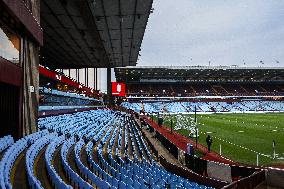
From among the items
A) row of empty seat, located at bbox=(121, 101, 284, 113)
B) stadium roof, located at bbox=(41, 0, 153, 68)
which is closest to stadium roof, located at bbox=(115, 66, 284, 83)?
row of empty seat, located at bbox=(121, 101, 284, 113)

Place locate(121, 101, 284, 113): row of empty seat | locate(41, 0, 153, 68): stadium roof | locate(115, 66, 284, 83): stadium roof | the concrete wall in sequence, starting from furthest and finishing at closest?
locate(121, 101, 284, 113): row of empty seat, locate(115, 66, 284, 83): stadium roof, locate(41, 0, 153, 68): stadium roof, the concrete wall

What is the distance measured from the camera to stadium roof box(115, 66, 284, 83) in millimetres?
Result: 57344

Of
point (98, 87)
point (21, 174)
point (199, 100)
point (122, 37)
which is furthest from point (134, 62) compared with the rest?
point (21, 174)

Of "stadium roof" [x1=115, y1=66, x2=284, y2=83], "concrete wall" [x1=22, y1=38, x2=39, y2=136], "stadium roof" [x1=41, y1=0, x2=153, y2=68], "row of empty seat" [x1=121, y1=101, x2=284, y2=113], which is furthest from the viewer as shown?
"row of empty seat" [x1=121, y1=101, x2=284, y2=113]

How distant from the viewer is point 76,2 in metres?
18.8

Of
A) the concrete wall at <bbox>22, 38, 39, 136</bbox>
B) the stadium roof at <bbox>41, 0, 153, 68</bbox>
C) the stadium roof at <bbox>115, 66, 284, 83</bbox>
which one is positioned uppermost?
the stadium roof at <bbox>41, 0, 153, 68</bbox>

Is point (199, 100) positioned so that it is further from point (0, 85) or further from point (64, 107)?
point (0, 85)

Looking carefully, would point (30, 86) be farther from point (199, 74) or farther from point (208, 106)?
point (208, 106)

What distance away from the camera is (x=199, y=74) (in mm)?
64312

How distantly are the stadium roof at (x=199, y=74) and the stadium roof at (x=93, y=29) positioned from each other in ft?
57.2

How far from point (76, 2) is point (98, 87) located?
156 ft

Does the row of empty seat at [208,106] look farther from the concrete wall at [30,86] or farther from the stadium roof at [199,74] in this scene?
the concrete wall at [30,86]

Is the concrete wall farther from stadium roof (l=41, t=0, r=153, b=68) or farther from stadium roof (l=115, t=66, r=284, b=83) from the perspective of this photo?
stadium roof (l=115, t=66, r=284, b=83)

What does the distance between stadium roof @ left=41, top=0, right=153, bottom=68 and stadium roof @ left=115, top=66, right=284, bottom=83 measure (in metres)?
17.4
